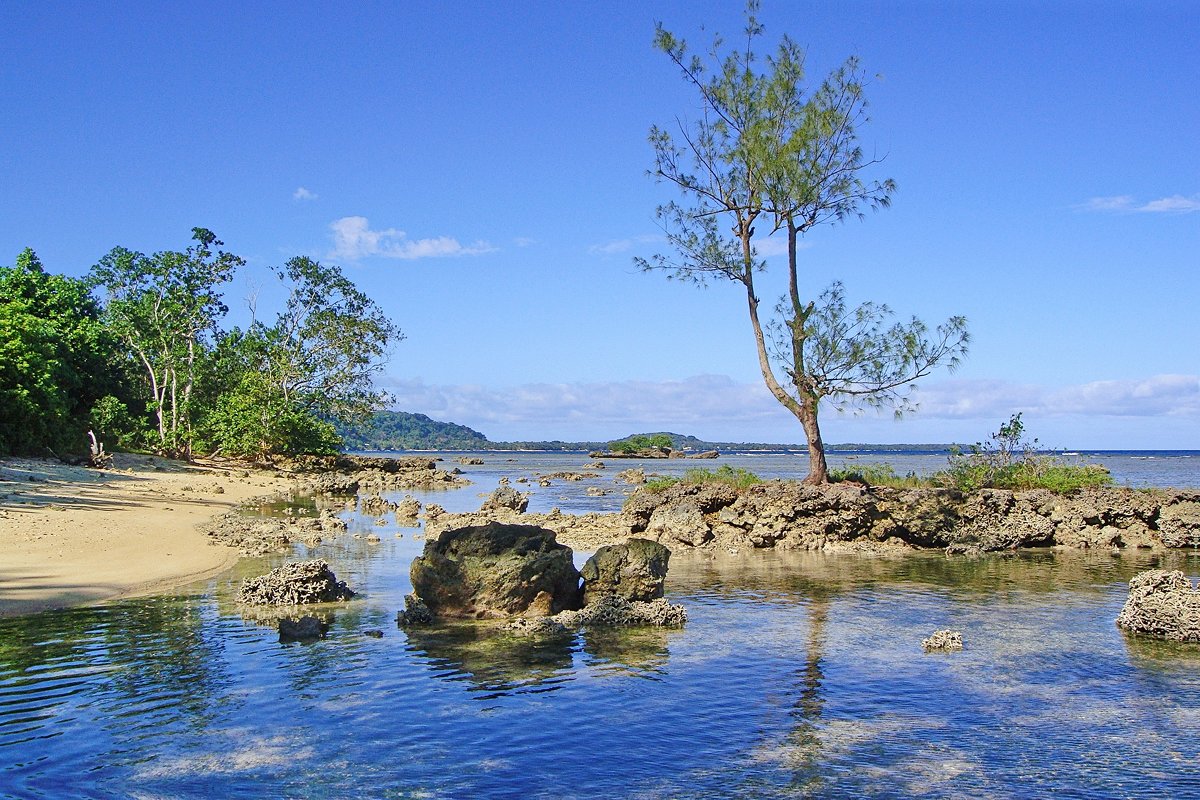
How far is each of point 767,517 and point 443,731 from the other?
696 inches

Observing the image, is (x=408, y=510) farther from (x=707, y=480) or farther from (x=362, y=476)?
(x=362, y=476)

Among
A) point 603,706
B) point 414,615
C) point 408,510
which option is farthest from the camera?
point 408,510

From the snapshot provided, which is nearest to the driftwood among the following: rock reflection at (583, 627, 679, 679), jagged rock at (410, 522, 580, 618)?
jagged rock at (410, 522, 580, 618)

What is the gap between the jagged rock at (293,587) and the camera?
49.4ft

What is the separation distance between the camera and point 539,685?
35.3 ft

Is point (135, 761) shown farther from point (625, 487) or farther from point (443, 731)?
point (625, 487)

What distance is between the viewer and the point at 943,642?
1277 cm

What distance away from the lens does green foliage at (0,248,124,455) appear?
37.4 m

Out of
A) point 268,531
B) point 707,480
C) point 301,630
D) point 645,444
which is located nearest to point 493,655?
point 301,630

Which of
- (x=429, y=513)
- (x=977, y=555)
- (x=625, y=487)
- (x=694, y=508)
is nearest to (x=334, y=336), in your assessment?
(x=625, y=487)

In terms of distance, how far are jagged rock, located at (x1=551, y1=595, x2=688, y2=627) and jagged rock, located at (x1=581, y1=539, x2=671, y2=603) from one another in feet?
2.01

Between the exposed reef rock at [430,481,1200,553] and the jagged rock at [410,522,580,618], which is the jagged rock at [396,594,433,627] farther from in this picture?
the exposed reef rock at [430,481,1200,553]

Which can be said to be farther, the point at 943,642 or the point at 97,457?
the point at 97,457

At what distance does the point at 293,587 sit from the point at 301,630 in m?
2.53
